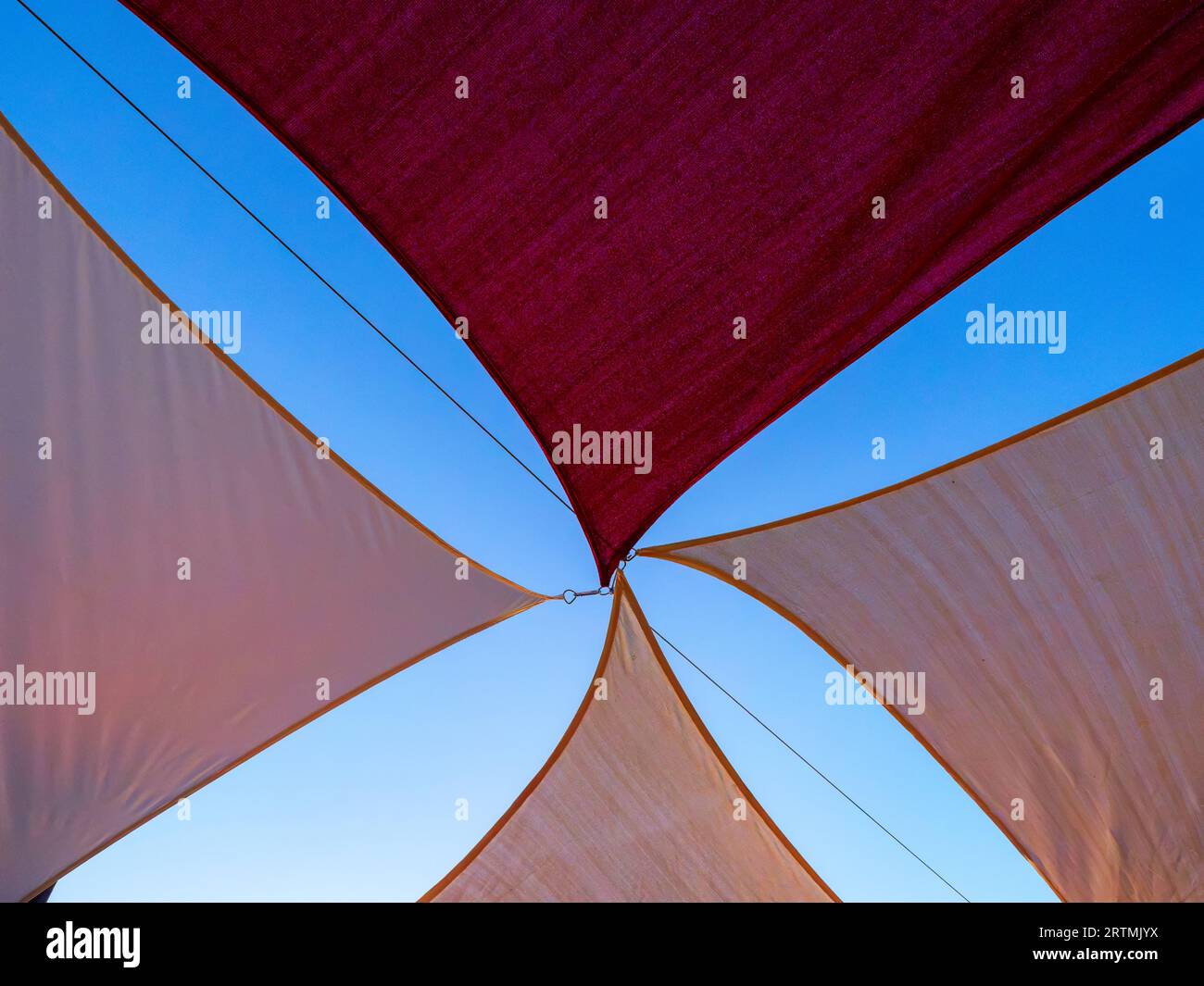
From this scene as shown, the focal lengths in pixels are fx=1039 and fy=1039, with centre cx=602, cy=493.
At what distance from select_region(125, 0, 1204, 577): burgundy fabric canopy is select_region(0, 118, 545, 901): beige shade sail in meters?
0.66

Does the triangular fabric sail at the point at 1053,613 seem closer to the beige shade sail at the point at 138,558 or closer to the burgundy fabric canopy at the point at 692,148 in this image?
the burgundy fabric canopy at the point at 692,148

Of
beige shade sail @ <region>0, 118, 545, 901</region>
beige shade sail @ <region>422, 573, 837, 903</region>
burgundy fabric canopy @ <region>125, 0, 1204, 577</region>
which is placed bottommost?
beige shade sail @ <region>422, 573, 837, 903</region>

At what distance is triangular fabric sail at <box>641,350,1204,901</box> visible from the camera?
124 inches

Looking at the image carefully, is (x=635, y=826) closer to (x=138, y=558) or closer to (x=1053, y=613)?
(x=1053, y=613)

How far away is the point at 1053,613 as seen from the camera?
3.27 meters

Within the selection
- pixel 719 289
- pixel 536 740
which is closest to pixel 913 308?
pixel 719 289

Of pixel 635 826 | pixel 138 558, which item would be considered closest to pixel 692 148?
pixel 138 558

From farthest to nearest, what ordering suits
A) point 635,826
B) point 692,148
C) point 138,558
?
point 635,826 → point 138,558 → point 692,148

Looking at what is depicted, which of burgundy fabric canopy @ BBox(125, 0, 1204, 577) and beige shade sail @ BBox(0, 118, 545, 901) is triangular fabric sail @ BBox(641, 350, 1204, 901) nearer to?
burgundy fabric canopy @ BBox(125, 0, 1204, 577)

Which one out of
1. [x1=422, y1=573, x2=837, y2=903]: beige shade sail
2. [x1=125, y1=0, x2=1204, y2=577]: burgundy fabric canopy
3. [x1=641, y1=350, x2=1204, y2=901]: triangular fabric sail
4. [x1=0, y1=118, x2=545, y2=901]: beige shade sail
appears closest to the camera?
[x1=125, y1=0, x2=1204, y2=577]: burgundy fabric canopy

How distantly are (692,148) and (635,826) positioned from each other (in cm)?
254

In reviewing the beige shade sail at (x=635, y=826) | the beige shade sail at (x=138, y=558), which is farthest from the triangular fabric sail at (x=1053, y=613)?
the beige shade sail at (x=138, y=558)

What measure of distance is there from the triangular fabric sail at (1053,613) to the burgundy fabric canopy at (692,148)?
72cm

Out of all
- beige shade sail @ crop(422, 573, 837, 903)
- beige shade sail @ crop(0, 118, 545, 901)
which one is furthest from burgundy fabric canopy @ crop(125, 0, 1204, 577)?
beige shade sail @ crop(422, 573, 837, 903)
